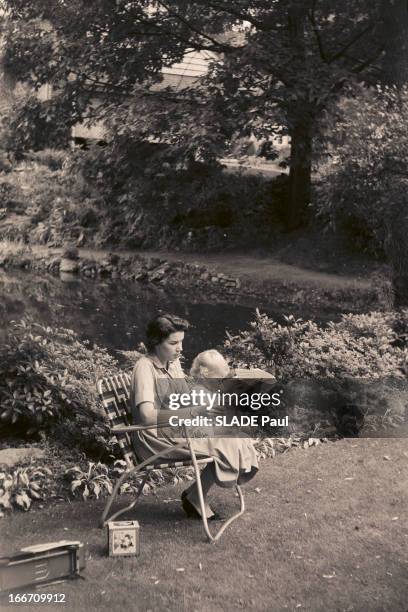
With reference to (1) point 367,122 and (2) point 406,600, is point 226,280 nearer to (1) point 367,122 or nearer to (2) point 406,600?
(1) point 367,122

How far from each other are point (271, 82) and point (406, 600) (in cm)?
384

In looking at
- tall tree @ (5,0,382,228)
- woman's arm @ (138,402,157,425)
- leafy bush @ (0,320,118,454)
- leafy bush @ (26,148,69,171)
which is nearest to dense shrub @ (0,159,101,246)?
leafy bush @ (26,148,69,171)

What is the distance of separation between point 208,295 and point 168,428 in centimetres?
197

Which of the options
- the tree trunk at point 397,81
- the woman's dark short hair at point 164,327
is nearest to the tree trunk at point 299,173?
the tree trunk at point 397,81

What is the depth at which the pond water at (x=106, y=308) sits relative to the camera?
5340 millimetres

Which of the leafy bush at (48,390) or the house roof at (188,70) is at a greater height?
the house roof at (188,70)

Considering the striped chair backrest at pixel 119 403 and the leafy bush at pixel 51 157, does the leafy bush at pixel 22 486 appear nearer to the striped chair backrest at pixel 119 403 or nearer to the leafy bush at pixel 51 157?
the striped chair backrest at pixel 119 403

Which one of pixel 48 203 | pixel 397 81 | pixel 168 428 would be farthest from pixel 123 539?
pixel 397 81

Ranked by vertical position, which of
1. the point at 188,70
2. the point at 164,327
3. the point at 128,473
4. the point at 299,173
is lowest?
the point at 128,473

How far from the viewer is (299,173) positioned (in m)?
6.41

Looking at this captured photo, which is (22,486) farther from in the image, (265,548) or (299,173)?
(299,173)

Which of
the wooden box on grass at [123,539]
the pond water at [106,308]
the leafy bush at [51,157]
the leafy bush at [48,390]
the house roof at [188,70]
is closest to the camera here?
A: the wooden box on grass at [123,539]

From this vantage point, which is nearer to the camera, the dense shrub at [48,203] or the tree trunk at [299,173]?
the dense shrub at [48,203]

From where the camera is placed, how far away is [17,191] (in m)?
5.38
